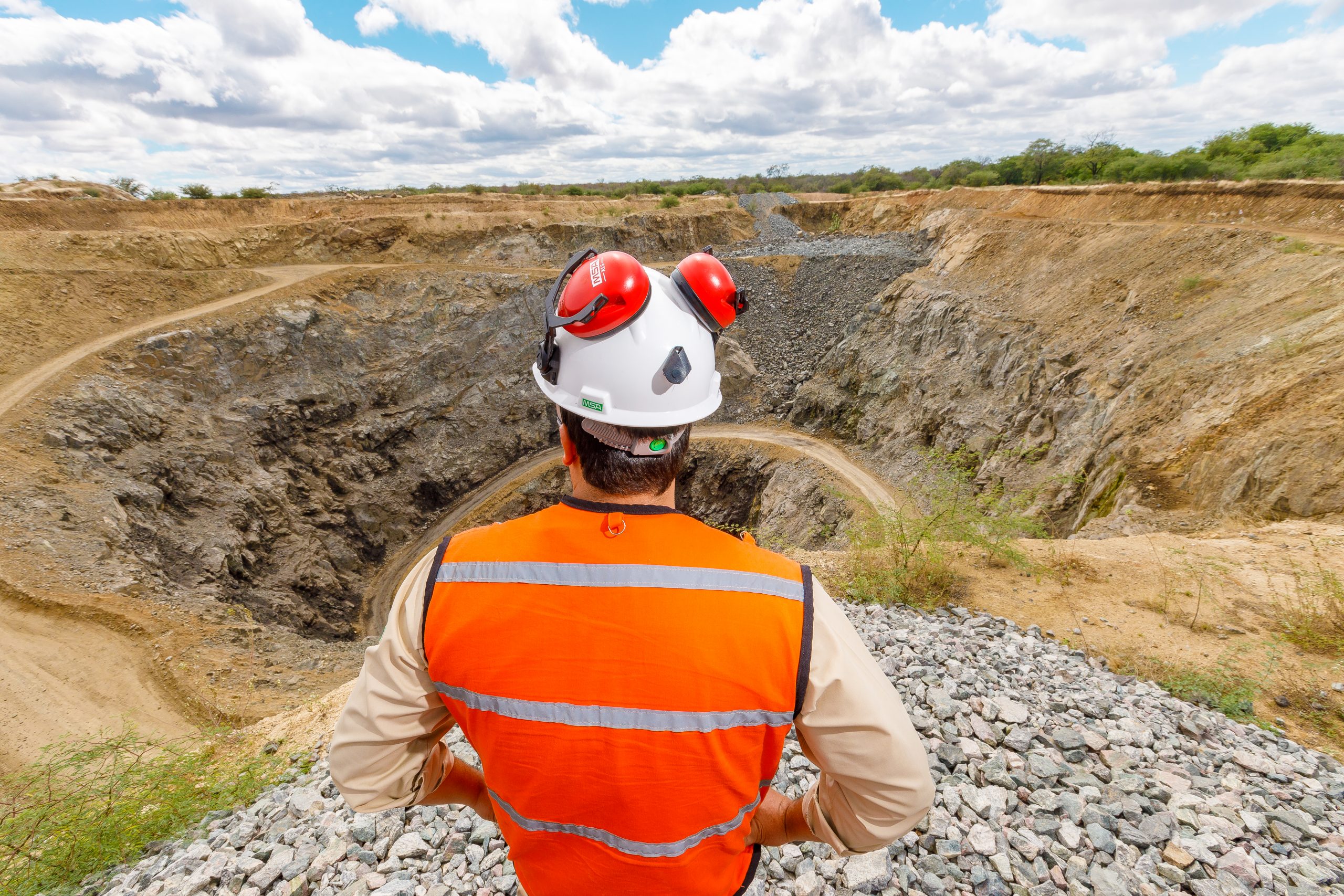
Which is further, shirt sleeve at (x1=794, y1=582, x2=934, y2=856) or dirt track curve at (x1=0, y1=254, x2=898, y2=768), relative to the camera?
dirt track curve at (x1=0, y1=254, x2=898, y2=768)

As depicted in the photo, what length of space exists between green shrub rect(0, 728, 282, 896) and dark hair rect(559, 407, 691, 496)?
17.2 feet

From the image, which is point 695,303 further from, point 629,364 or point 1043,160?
point 1043,160

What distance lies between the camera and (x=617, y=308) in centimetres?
177

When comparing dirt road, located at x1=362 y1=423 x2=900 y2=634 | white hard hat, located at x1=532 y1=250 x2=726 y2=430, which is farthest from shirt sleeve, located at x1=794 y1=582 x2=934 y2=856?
dirt road, located at x1=362 y1=423 x2=900 y2=634

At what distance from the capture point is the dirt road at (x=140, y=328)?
44.5ft

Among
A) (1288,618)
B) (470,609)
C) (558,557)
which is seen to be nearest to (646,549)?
(558,557)

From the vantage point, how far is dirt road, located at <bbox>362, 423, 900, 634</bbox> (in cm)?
1889

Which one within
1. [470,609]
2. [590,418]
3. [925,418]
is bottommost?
[925,418]

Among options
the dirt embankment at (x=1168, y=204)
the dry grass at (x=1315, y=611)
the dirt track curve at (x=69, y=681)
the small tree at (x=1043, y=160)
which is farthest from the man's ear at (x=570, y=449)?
the small tree at (x=1043, y=160)

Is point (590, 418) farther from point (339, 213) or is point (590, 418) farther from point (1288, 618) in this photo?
point (339, 213)

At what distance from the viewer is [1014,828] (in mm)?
3346

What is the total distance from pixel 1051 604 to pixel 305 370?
22.7m

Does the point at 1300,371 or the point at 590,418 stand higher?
the point at 590,418

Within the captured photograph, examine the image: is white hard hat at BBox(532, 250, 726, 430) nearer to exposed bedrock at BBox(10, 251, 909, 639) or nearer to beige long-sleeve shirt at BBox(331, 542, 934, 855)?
beige long-sleeve shirt at BBox(331, 542, 934, 855)
